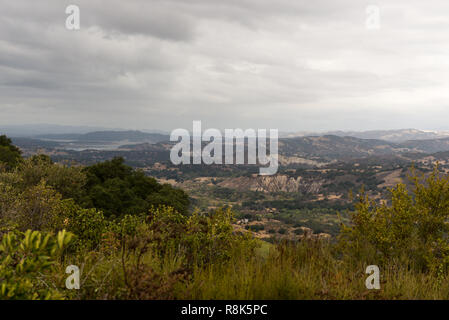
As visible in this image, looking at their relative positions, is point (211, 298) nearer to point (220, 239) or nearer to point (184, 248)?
point (184, 248)

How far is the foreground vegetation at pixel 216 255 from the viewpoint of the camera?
3445 mm

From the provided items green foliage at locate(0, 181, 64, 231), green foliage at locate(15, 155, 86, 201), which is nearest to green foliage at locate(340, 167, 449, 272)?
green foliage at locate(0, 181, 64, 231)

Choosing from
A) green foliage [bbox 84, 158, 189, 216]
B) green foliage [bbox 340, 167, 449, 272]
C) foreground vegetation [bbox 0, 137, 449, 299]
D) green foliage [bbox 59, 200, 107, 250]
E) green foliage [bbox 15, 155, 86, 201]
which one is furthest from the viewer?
green foliage [bbox 84, 158, 189, 216]

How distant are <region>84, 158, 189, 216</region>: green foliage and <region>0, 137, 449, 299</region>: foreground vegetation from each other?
35.9 feet

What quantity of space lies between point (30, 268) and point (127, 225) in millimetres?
5889

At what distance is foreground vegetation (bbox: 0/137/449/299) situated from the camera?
3445mm

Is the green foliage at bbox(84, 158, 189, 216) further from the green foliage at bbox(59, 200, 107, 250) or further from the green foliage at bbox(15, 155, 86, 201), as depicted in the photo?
the green foliage at bbox(59, 200, 107, 250)

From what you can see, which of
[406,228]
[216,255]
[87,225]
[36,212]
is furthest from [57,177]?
[406,228]

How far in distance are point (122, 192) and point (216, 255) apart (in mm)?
21715

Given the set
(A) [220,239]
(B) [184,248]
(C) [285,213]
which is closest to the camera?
(B) [184,248]

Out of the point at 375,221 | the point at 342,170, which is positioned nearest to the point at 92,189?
the point at 375,221
